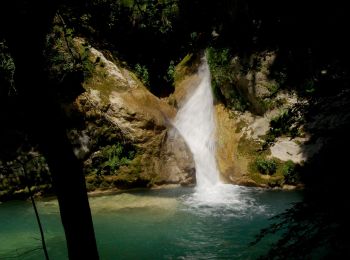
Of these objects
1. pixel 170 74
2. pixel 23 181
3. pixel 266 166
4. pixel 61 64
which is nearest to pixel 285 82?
pixel 266 166

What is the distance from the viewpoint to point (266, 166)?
41.0 feet

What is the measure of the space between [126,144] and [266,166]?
463 centimetres

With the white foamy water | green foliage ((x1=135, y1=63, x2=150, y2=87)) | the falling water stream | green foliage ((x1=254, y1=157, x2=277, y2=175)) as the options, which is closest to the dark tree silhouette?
the falling water stream

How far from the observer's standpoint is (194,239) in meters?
8.96

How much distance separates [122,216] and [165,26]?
9.78 meters

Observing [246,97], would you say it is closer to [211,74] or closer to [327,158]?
[211,74]

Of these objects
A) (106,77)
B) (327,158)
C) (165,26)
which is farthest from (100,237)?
(165,26)

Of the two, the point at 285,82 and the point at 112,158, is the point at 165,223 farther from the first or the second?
the point at 285,82

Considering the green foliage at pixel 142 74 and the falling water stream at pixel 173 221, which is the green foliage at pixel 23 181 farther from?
the green foliage at pixel 142 74

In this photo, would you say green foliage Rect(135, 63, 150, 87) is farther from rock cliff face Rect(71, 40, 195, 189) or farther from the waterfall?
rock cliff face Rect(71, 40, 195, 189)

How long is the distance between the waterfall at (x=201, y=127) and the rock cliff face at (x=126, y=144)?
435mm

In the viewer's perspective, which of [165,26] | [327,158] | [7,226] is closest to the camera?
[327,158]

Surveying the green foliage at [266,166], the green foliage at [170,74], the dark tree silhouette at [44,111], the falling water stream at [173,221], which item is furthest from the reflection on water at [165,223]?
the green foliage at [170,74]

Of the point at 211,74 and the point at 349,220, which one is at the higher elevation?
the point at 211,74
